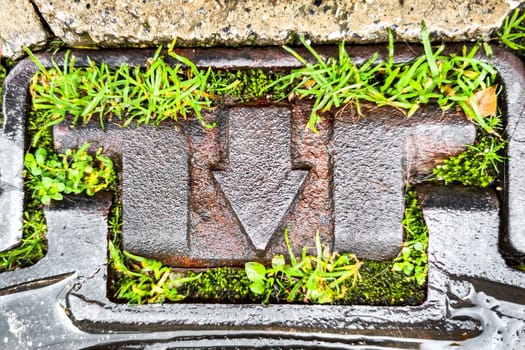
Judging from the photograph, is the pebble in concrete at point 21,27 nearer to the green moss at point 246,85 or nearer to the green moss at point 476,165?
the green moss at point 246,85

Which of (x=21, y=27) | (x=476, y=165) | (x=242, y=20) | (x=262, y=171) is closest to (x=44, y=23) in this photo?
(x=21, y=27)

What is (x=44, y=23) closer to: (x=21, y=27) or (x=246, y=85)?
(x=21, y=27)

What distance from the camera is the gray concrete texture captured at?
1.80 meters

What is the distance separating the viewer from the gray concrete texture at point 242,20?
1801 mm

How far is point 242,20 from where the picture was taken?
1.84 m

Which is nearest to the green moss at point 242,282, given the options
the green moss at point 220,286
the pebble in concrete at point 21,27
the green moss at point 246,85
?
the green moss at point 220,286

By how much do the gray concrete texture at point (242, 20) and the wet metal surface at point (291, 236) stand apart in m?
0.08

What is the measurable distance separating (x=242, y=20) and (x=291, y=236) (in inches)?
36.6

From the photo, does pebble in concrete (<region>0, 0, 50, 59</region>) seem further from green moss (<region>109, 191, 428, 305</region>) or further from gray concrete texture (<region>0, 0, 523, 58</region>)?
green moss (<region>109, 191, 428, 305</region>)

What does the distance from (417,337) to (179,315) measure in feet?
3.21

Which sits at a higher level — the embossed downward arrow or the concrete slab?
the concrete slab

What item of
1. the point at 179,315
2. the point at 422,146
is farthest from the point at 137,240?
the point at 422,146

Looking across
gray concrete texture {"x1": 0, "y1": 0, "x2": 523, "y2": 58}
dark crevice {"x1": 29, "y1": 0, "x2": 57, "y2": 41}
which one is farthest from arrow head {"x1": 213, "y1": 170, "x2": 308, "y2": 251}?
dark crevice {"x1": 29, "y1": 0, "x2": 57, "y2": 41}

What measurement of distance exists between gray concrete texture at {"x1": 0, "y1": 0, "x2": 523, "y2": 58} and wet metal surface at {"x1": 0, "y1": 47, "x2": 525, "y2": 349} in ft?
0.27
